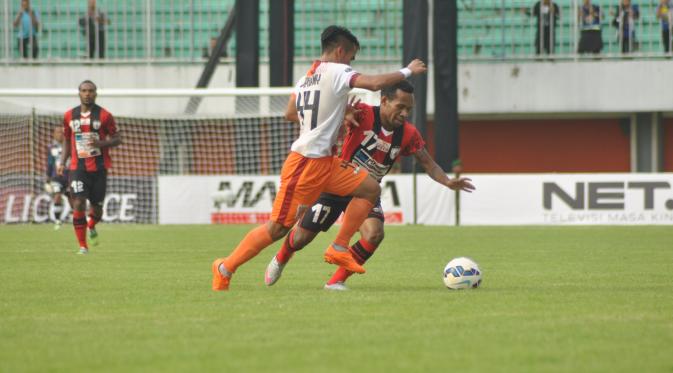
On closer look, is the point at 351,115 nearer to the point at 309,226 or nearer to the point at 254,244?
the point at 309,226

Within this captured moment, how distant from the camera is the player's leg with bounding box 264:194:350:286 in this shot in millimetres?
10430

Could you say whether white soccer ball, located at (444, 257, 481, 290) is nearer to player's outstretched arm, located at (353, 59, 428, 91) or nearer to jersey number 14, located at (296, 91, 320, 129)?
jersey number 14, located at (296, 91, 320, 129)

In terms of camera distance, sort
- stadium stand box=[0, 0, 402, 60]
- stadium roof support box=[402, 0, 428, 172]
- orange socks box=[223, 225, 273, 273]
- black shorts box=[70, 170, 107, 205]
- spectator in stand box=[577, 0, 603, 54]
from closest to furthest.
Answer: orange socks box=[223, 225, 273, 273] < black shorts box=[70, 170, 107, 205] < stadium roof support box=[402, 0, 428, 172] < spectator in stand box=[577, 0, 603, 54] < stadium stand box=[0, 0, 402, 60]

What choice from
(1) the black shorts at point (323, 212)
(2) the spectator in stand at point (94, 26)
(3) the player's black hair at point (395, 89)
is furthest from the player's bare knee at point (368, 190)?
(2) the spectator in stand at point (94, 26)

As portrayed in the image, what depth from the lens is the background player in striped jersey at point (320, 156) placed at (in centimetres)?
998

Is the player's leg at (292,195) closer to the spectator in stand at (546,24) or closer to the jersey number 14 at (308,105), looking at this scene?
the jersey number 14 at (308,105)

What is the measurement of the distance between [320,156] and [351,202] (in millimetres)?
613

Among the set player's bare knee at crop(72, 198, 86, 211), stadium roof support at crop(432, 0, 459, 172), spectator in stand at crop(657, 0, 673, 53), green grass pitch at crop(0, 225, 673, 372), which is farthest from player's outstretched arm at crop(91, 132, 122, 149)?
spectator in stand at crop(657, 0, 673, 53)

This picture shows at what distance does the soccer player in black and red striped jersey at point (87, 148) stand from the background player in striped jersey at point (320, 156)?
7.57m

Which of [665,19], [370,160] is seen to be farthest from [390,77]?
[665,19]

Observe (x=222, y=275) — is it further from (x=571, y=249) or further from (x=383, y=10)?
(x=383, y=10)

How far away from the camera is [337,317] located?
26.9 feet

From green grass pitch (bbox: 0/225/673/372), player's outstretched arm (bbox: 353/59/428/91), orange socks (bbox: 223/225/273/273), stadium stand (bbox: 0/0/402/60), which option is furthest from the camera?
stadium stand (bbox: 0/0/402/60)

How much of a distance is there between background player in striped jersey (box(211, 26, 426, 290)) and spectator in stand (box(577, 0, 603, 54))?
2407 cm
